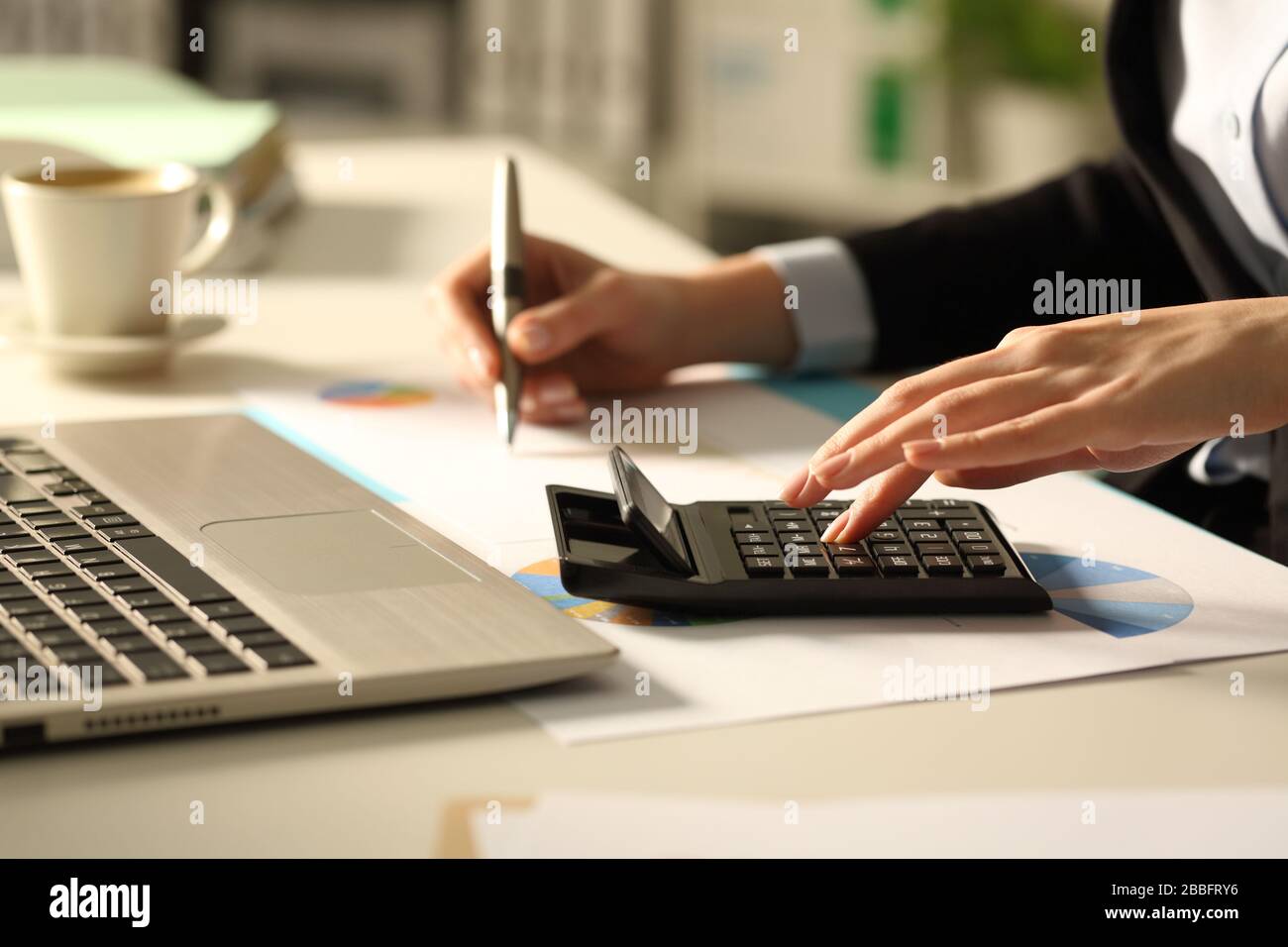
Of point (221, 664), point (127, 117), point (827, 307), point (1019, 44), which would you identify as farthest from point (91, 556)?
point (1019, 44)

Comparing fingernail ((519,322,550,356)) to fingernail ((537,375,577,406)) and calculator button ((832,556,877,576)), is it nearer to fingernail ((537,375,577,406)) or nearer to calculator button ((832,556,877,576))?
fingernail ((537,375,577,406))

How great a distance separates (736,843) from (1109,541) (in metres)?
0.35

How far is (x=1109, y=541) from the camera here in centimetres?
74

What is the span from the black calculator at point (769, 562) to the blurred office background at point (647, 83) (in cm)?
276

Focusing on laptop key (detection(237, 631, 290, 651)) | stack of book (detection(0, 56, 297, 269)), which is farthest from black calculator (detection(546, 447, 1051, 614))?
stack of book (detection(0, 56, 297, 269))

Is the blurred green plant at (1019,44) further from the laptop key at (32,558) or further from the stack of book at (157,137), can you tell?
the laptop key at (32,558)

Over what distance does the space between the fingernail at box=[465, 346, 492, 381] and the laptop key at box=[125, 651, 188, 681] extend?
1.47 feet

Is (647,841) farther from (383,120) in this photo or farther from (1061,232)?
(383,120)

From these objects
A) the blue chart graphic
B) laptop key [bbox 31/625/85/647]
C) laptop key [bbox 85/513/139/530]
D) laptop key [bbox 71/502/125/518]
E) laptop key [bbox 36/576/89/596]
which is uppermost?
laptop key [bbox 71/502/125/518]

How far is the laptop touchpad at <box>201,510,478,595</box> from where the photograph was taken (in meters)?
0.60

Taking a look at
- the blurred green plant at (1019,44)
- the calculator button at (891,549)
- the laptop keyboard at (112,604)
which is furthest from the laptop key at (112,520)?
the blurred green plant at (1019,44)

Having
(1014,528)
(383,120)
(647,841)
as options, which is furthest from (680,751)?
(383,120)

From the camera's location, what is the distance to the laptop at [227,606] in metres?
0.50
